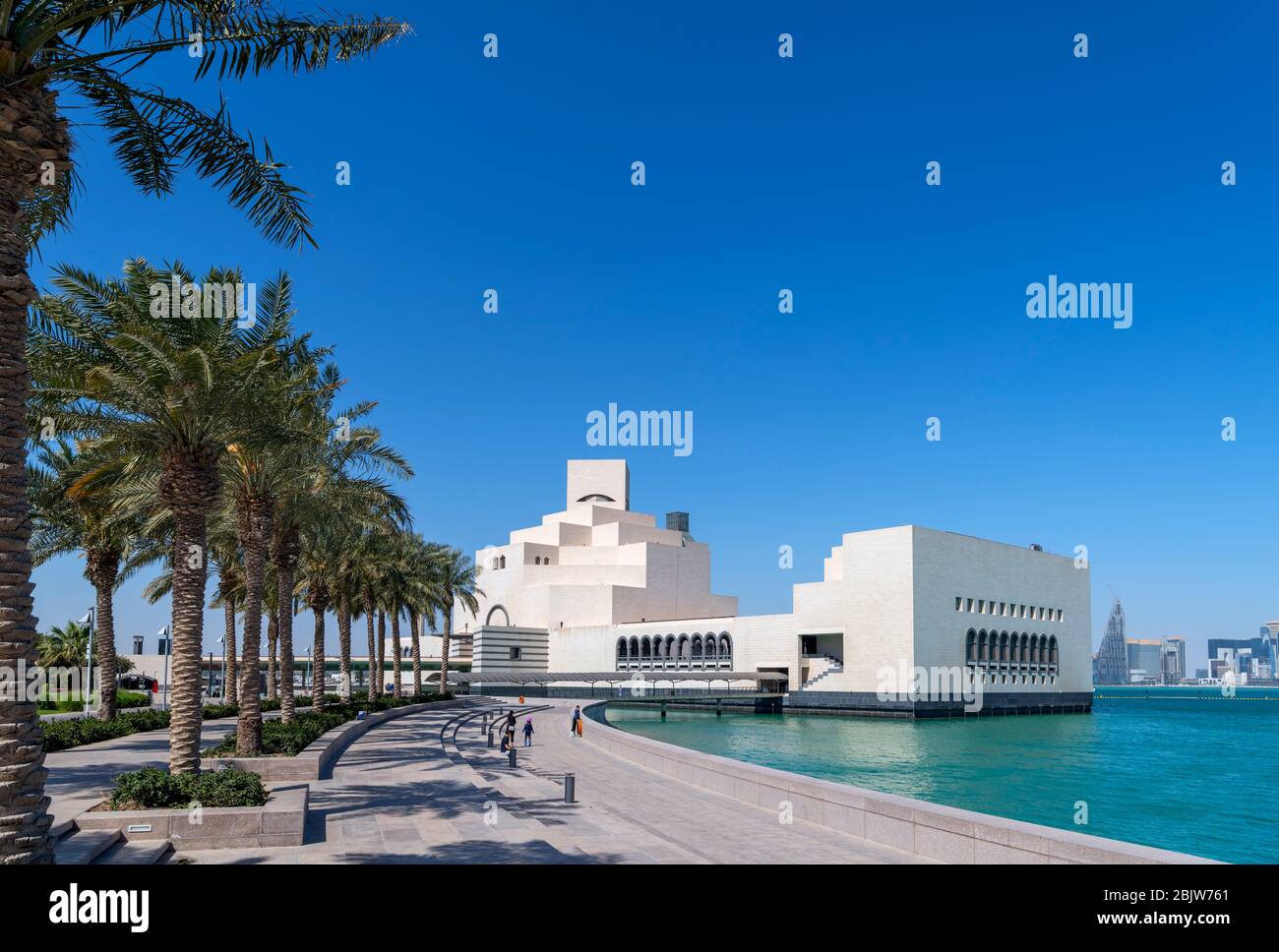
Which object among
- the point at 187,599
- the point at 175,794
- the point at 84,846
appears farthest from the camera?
the point at 187,599

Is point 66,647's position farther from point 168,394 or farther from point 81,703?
point 168,394

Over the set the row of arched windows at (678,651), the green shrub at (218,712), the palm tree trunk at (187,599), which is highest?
the palm tree trunk at (187,599)

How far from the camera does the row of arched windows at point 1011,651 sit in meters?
76.8

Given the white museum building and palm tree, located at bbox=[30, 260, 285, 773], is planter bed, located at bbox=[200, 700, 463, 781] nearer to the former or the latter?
palm tree, located at bbox=[30, 260, 285, 773]

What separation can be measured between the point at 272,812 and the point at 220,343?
8198 mm

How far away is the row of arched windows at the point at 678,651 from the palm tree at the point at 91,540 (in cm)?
6063

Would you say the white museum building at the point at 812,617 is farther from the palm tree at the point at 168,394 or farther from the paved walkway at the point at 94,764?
the palm tree at the point at 168,394

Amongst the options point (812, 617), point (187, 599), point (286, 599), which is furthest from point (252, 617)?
point (812, 617)

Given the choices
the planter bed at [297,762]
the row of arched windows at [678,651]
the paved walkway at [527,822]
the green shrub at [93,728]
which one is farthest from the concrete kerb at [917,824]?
the row of arched windows at [678,651]

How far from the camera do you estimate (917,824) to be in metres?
12.5

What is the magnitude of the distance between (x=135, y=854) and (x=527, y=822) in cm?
624

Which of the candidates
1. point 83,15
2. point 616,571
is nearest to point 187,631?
point 83,15
